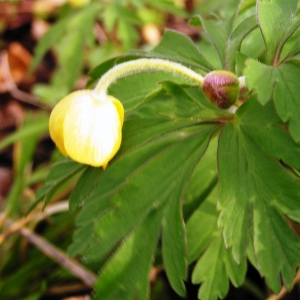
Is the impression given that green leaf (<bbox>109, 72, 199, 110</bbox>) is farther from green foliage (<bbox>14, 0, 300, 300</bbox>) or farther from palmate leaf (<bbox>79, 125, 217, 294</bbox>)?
palmate leaf (<bbox>79, 125, 217, 294</bbox>)

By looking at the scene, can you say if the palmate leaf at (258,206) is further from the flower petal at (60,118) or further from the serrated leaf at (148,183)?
the flower petal at (60,118)

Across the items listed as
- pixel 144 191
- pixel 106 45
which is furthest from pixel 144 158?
pixel 106 45

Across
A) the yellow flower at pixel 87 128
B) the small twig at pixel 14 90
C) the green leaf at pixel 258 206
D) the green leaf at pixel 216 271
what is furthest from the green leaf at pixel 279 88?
the small twig at pixel 14 90

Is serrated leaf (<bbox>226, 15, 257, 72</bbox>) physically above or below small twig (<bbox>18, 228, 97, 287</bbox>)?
above

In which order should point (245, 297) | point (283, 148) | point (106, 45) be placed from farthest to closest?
point (106, 45)
point (245, 297)
point (283, 148)

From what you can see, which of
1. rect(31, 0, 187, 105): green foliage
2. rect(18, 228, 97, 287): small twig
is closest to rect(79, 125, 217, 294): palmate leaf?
rect(18, 228, 97, 287): small twig

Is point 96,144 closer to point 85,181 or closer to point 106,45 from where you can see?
point 85,181

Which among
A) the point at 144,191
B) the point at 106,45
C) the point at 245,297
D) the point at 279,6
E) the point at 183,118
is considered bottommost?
the point at 245,297
